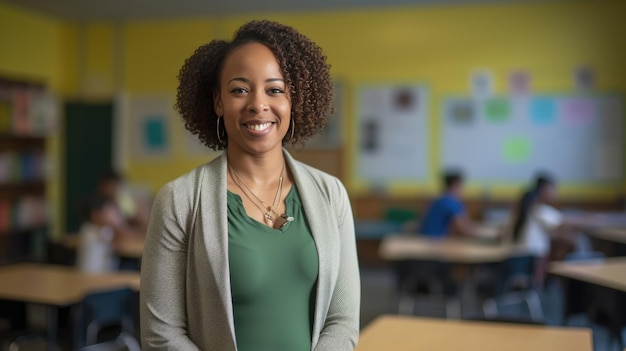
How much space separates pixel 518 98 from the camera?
8289 mm

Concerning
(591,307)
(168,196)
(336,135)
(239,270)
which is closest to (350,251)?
(239,270)

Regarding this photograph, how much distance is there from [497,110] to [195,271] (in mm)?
7562

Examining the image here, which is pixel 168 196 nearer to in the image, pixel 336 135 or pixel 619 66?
pixel 336 135

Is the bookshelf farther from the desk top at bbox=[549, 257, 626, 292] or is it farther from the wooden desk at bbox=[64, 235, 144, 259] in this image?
the desk top at bbox=[549, 257, 626, 292]

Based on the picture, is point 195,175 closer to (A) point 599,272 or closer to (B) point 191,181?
(B) point 191,181

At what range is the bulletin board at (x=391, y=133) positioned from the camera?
28.1 ft

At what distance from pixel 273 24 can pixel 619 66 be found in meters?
7.81

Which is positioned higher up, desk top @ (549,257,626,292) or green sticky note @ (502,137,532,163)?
green sticky note @ (502,137,532,163)

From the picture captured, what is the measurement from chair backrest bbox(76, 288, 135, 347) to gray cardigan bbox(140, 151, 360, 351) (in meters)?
2.54

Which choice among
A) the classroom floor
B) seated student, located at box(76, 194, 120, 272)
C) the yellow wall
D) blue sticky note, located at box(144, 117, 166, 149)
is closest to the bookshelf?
the yellow wall

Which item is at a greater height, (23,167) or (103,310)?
(23,167)

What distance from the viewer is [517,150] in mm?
8312

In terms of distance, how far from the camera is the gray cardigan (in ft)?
4.12

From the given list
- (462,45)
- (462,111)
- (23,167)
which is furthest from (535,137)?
(23,167)
